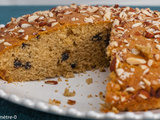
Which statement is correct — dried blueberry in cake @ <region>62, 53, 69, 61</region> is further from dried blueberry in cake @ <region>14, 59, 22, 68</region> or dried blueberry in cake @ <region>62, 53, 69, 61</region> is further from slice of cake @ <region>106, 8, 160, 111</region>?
slice of cake @ <region>106, 8, 160, 111</region>

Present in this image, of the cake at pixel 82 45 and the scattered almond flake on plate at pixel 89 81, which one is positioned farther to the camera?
the scattered almond flake on plate at pixel 89 81

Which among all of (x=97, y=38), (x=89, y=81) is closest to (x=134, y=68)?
(x=89, y=81)

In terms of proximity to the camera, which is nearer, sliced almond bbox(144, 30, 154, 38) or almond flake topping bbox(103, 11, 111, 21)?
sliced almond bbox(144, 30, 154, 38)

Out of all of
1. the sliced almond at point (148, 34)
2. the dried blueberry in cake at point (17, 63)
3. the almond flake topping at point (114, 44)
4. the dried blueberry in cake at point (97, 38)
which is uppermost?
the sliced almond at point (148, 34)

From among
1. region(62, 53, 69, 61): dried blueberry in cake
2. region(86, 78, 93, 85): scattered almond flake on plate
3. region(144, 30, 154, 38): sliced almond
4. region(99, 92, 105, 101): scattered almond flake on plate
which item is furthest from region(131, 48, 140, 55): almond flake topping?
region(62, 53, 69, 61): dried blueberry in cake

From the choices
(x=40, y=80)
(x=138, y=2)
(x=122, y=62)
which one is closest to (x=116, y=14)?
(x=122, y=62)

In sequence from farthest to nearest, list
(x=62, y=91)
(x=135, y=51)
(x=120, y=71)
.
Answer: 1. (x=62, y=91)
2. (x=135, y=51)
3. (x=120, y=71)

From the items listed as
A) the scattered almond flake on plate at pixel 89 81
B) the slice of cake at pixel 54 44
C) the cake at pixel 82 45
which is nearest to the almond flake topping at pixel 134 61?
the cake at pixel 82 45

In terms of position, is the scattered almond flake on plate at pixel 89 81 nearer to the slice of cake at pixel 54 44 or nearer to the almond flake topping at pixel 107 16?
the slice of cake at pixel 54 44

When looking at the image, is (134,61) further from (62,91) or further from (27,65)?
(27,65)
